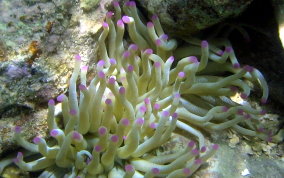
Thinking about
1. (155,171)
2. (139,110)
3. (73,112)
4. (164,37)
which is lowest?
(155,171)

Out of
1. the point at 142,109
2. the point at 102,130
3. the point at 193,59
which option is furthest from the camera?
the point at 193,59

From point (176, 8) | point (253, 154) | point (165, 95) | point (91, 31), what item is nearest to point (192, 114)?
point (165, 95)

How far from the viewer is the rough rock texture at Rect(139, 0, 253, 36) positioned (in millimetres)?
2021

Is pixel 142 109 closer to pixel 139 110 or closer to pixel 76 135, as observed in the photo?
pixel 139 110

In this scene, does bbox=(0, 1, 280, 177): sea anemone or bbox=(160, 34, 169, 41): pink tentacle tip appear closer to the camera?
bbox=(0, 1, 280, 177): sea anemone

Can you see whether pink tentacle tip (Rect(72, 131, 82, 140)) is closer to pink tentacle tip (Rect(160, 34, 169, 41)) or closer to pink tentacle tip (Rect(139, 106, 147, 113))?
pink tentacle tip (Rect(139, 106, 147, 113))

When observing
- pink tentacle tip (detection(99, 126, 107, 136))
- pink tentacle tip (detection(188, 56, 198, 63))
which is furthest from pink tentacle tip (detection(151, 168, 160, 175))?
pink tentacle tip (detection(188, 56, 198, 63))

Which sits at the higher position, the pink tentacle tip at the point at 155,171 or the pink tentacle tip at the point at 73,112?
the pink tentacle tip at the point at 73,112

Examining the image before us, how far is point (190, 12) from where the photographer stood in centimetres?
213

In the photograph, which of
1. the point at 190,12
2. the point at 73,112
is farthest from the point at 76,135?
the point at 190,12

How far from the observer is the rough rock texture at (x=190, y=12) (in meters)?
2.02

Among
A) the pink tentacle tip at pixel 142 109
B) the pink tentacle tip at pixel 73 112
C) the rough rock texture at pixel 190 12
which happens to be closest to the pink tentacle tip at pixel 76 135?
the pink tentacle tip at pixel 73 112

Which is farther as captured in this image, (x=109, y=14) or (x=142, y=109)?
(x=109, y=14)

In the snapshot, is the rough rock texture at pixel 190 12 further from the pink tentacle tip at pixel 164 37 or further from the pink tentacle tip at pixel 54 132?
the pink tentacle tip at pixel 54 132
